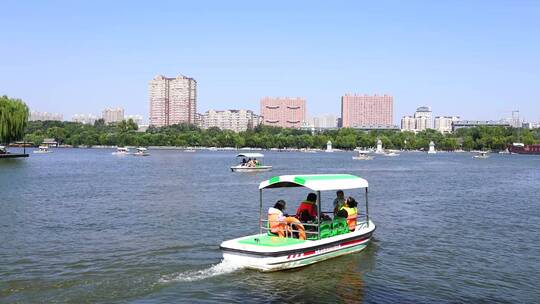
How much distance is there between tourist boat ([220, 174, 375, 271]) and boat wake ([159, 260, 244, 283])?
0.21 meters

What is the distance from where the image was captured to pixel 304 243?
66.6 feet

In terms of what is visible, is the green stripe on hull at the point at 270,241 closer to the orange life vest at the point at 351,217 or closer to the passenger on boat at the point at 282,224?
the passenger on boat at the point at 282,224

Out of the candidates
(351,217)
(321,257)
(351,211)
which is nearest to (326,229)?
(321,257)

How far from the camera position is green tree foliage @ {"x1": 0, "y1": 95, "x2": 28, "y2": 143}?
100m

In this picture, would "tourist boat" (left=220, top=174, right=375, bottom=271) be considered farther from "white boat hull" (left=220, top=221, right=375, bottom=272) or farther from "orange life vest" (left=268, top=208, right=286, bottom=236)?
"orange life vest" (left=268, top=208, right=286, bottom=236)

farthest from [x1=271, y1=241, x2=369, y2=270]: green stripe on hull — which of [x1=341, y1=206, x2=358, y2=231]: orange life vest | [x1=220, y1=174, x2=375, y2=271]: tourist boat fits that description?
[x1=341, y1=206, x2=358, y2=231]: orange life vest

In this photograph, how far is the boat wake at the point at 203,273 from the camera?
19.2m

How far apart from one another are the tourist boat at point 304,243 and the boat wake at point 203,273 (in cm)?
21

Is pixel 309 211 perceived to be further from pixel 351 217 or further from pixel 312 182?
pixel 351 217

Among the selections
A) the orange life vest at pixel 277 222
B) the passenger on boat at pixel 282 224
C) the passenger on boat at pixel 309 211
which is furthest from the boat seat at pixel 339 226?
the orange life vest at pixel 277 222

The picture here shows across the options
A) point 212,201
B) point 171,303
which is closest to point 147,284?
point 171,303

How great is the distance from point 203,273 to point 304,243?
3.66m

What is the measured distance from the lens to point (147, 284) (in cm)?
1862

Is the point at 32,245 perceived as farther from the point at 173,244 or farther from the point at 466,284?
the point at 466,284
